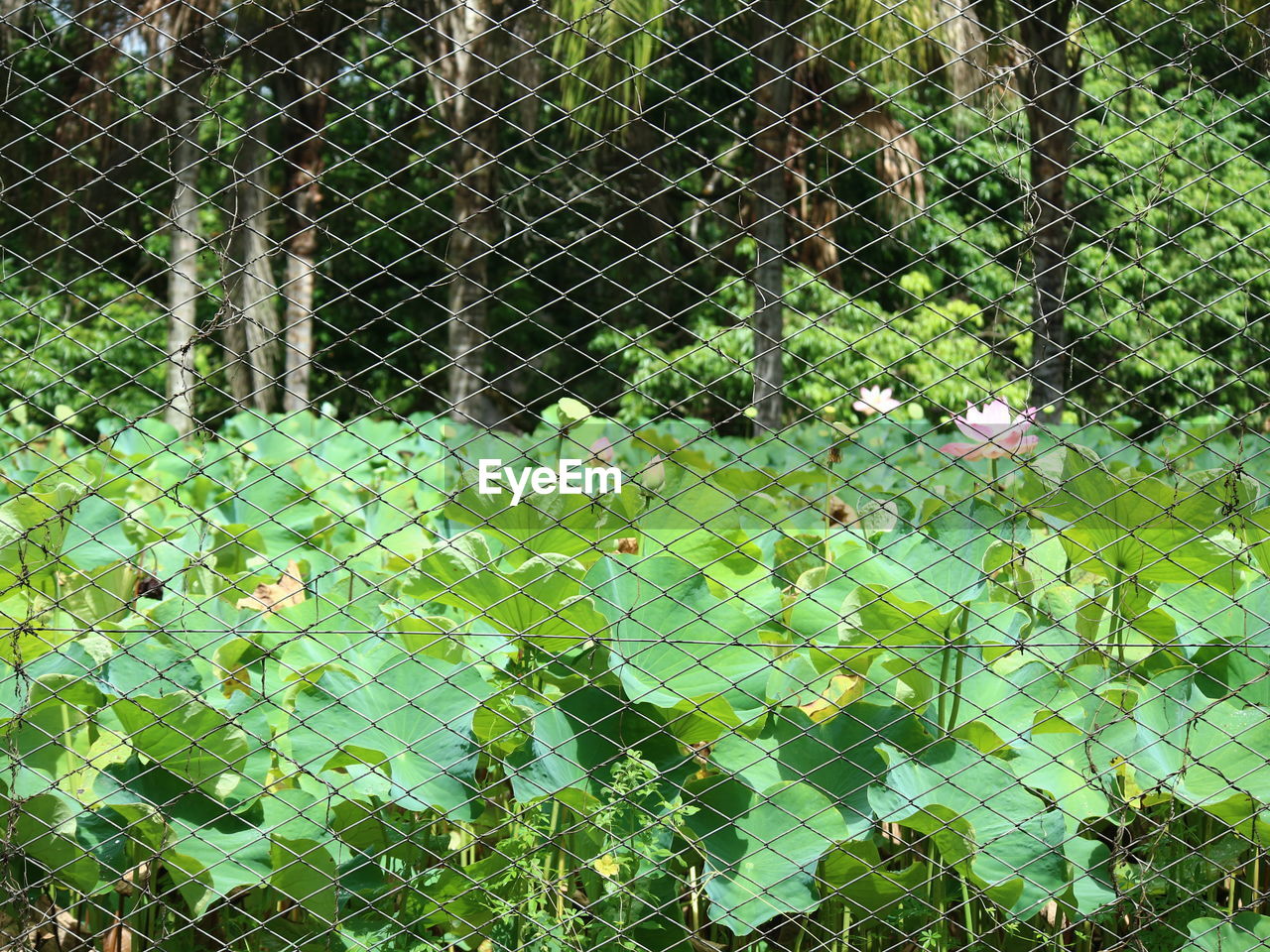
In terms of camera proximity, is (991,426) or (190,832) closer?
(190,832)

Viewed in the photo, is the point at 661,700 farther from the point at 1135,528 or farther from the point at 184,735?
the point at 1135,528

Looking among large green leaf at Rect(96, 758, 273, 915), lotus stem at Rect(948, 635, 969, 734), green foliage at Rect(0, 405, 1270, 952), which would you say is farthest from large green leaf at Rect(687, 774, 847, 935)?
large green leaf at Rect(96, 758, 273, 915)

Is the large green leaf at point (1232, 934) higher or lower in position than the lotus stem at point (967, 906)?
higher

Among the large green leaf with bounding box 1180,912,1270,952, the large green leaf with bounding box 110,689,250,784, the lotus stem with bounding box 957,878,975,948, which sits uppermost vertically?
the large green leaf with bounding box 110,689,250,784

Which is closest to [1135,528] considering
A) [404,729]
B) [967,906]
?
[967,906]

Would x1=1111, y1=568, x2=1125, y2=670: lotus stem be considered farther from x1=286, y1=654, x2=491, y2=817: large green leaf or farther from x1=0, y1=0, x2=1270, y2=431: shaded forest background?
x1=0, y1=0, x2=1270, y2=431: shaded forest background

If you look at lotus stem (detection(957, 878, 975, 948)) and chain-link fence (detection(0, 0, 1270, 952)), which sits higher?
chain-link fence (detection(0, 0, 1270, 952))

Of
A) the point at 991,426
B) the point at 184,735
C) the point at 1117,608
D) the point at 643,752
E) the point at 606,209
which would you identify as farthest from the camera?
the point at 606,209

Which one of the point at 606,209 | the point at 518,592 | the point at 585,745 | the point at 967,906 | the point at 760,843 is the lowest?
the point at 606,209

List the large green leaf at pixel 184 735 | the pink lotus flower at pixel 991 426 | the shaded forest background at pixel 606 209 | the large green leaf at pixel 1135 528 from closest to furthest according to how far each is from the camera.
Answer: the large green leaf at pixel 184 735
the large green leaf at pixel 1135 528
the pink lotus flower at pixel 991 426
the shaded forest background at pixel 606 209

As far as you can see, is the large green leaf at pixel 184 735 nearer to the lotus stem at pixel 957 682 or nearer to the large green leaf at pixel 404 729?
the large green leaf at pixel 404 729

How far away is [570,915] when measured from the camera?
1736 mm

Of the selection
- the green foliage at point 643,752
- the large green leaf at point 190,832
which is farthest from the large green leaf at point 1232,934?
the large green leaf at point 190,832

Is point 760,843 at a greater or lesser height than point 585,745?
lesser
